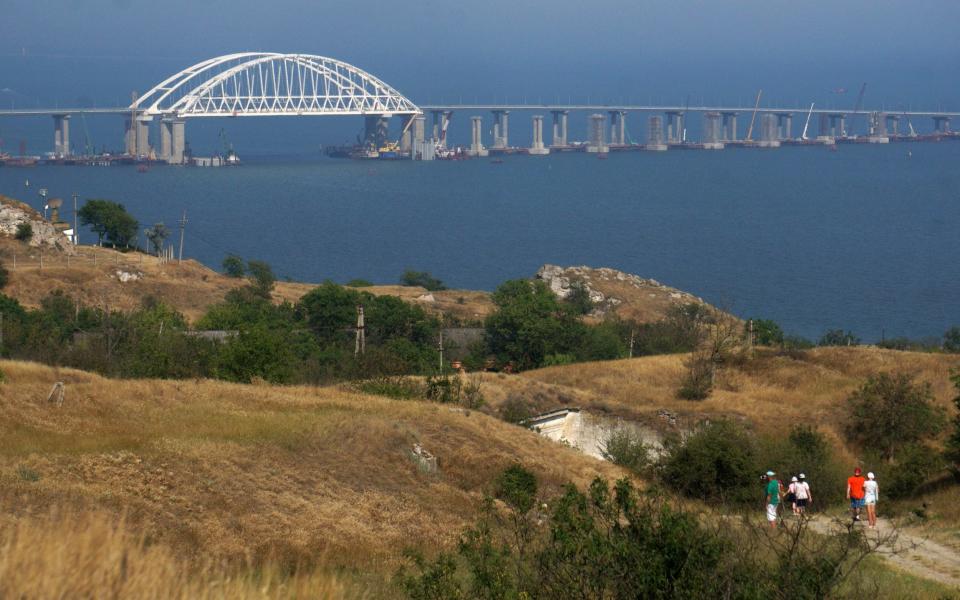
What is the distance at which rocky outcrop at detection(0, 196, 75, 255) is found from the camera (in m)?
39.9

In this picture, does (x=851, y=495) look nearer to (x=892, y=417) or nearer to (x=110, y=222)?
(x=892, y=417)

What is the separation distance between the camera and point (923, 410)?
17562mm

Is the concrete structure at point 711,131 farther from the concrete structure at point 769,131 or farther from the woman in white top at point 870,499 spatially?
the woman in white top at point 870,499

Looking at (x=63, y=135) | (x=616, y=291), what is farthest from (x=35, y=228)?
(x=63, y=135)

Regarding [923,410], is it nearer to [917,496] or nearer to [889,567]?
[917,496]

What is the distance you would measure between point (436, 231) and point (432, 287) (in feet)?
102

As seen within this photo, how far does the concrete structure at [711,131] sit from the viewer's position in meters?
160

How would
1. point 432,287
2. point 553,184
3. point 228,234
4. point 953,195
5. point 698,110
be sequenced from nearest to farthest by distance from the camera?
point 432,287, point 228,234, point 953,195, point 553,184, point 698,110

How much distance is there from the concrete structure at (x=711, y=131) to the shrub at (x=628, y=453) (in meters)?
147

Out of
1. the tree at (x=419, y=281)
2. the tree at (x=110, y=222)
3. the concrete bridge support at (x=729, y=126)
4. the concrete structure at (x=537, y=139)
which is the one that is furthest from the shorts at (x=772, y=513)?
the concrete bridge support at (x=729, y=126)

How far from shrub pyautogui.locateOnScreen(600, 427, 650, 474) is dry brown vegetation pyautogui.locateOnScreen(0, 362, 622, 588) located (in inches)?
42.6

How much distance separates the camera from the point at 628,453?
52.7ft

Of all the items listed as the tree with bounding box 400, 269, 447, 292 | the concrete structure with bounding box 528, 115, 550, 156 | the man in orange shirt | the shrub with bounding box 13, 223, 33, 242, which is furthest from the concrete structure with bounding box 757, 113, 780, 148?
the man in orange shirt

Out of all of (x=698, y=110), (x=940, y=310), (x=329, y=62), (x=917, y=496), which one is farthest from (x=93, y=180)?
(x=917, y=496)
